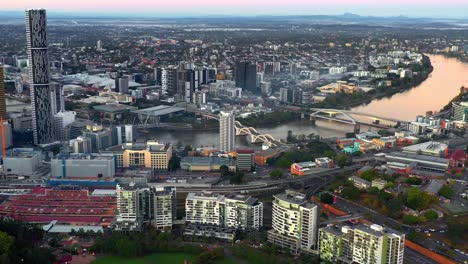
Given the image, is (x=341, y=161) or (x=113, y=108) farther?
(x=113, y=108)

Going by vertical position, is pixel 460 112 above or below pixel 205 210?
above

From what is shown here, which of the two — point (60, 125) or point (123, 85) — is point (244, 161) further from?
point (123, 85)

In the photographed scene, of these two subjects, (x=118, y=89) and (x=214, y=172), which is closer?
(x=214, y=172)

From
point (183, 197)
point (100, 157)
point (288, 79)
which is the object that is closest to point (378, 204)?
point (183, 197)

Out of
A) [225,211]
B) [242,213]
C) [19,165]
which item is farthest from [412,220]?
[19,165]

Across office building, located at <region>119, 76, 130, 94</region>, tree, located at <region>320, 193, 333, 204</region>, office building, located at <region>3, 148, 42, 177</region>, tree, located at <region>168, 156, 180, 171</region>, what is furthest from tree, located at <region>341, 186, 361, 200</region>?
office building, located at <region>119, 76, 130, 94</region>

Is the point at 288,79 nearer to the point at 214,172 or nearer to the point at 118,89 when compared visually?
the point at 118,89

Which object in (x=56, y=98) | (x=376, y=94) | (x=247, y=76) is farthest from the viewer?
(x=376, y=94)
